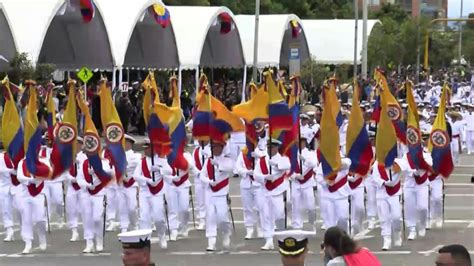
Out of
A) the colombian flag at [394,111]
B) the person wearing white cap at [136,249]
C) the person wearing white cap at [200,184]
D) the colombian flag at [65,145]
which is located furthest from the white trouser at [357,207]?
the person wearing white cap at [136,249]

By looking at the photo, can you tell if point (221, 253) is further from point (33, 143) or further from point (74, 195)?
point (33, 143)

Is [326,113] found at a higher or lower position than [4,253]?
higher

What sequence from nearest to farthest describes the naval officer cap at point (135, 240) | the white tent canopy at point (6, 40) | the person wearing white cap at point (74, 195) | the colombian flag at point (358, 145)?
the naval officer cap at point (135, 240)
the colombian flag at point (358, 145)
the person wearing white cap at point (74, 195)
the white tent canopy at point (6, 40)

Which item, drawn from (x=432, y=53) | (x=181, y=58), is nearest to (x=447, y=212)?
(x=181, y=58)

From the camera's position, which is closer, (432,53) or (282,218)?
(282,218)

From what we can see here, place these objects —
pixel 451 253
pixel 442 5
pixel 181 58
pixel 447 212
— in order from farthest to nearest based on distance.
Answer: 1. pixel 442 5
2. pixel 181 58
3. pixel 447 212
4. pixel 451 253

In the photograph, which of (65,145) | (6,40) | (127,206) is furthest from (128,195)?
(6,40)

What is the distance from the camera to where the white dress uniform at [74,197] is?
58.0 ft

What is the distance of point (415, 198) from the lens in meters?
18.0

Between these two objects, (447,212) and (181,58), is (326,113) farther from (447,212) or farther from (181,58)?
(181,58)

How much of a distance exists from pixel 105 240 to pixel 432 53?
71032mm

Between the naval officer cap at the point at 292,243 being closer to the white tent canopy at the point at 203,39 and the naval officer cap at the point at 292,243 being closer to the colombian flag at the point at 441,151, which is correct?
the colombian flag at the point at 441,151

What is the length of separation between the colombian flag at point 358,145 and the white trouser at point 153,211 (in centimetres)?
285

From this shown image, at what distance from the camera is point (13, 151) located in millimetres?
17812
